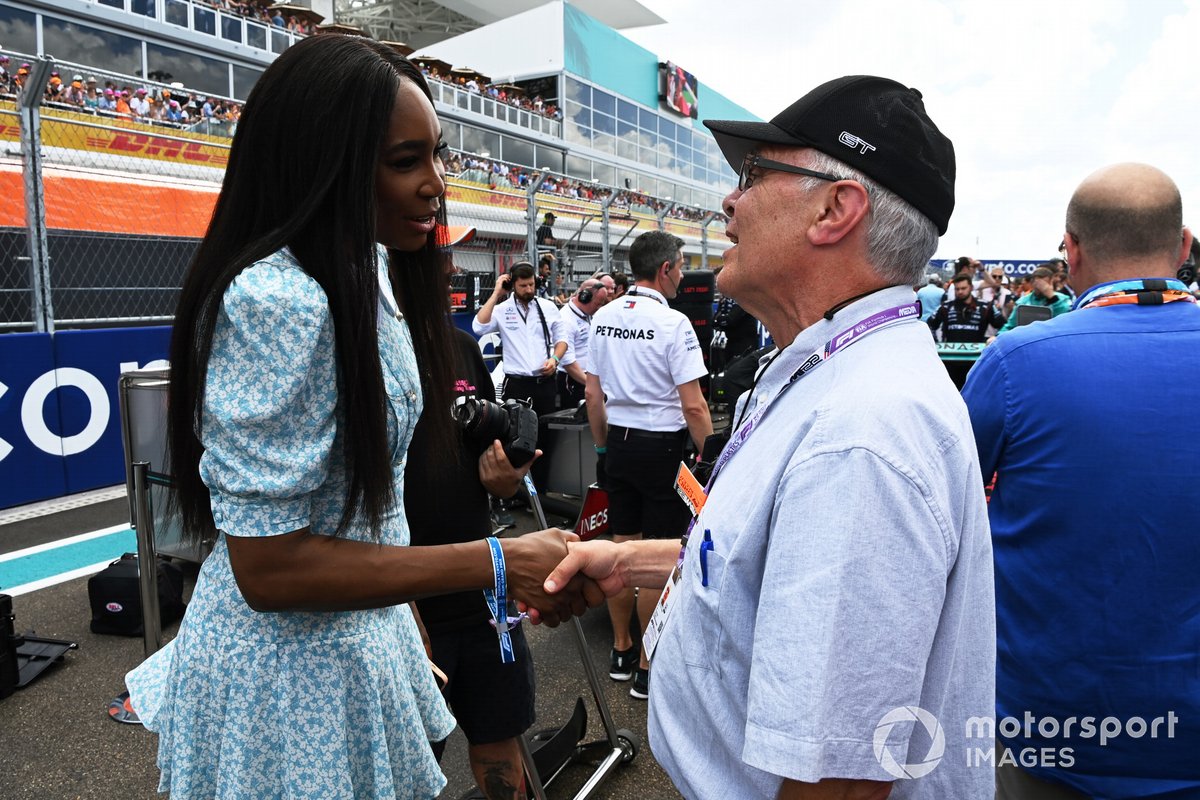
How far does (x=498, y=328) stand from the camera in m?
8.35

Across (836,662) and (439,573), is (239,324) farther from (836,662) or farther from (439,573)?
(836,662)

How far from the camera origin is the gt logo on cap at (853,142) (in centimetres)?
122

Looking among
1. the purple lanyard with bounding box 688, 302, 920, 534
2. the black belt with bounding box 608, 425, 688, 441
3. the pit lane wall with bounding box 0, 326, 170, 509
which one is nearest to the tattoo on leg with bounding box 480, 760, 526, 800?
the purple lanyard with bounding box 688, 302, 920, 534

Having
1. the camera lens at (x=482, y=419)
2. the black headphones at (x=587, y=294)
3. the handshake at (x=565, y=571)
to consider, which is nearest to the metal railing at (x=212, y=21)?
the black headphones at (x=587, y=294)

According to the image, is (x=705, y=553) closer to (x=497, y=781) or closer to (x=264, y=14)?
(x=497, y=781)

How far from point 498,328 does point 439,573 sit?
708 cm

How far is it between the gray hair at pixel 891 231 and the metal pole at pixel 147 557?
3.40 meters

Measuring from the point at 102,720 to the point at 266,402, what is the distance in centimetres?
318

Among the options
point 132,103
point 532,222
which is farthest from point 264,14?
point 532,222

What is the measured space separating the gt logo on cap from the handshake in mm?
883

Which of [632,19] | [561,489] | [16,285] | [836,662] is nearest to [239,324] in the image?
[836,662]

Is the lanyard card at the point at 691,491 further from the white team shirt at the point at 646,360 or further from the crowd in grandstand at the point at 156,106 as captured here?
the crowd in grandstand at the point at 156,106

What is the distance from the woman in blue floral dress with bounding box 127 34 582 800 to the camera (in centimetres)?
122

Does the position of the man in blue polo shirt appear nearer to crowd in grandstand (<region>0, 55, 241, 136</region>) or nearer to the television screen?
crowd in grandstand (<region>0, 55, 241, 136</region>)
